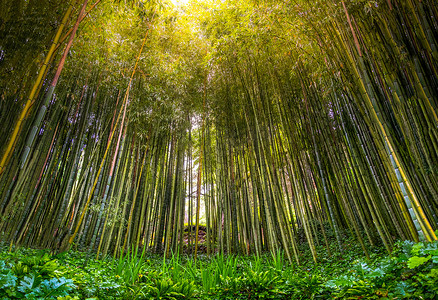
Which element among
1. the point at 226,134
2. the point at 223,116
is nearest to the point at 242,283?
the point at 226,134

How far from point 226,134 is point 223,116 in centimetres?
42

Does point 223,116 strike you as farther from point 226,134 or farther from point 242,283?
point 242,283

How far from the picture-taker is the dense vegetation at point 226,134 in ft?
6.00

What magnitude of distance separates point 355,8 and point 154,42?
2932mm

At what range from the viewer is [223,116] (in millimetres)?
4539

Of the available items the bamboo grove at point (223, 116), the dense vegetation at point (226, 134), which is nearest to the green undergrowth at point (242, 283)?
the dense vegetation at point (226, 134)

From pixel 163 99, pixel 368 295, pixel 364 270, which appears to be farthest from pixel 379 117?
pixel 163 99

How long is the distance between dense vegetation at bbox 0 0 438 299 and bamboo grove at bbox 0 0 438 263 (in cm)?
2

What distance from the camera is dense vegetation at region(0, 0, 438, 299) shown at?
72.1 inches

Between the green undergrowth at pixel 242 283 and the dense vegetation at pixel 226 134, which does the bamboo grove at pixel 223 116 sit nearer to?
the dense vegetation at pixel 226 134

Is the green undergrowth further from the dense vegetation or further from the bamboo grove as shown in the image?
the bamboo grove

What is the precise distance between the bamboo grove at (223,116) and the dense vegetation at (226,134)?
21 millimetres

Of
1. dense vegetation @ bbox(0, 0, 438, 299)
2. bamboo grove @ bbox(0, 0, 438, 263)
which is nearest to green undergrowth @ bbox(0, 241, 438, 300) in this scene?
dense vegetation @ bbox(0, 0, 438, 299)

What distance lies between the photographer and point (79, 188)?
10.5 feet
